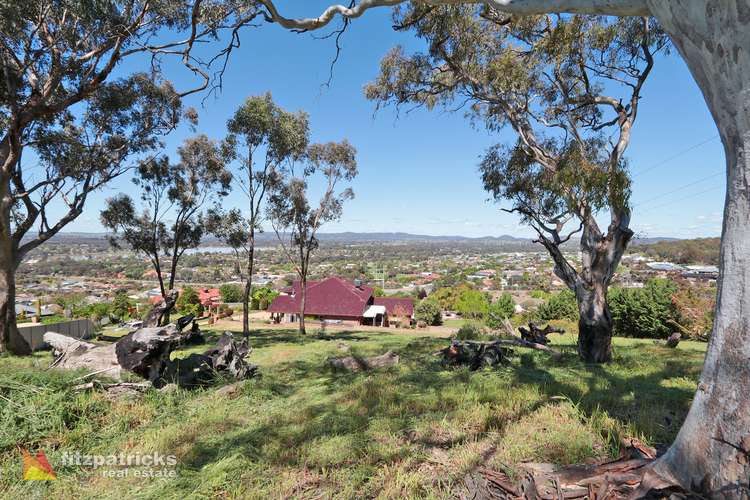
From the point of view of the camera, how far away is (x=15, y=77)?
31.7 ft

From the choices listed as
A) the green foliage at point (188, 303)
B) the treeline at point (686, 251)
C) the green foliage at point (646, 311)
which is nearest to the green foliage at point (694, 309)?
the green foliage at point (646, 311)

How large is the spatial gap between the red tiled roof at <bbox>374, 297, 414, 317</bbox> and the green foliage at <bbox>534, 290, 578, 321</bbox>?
1220cm

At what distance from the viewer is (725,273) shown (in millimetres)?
2203

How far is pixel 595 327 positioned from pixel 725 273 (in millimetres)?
6560

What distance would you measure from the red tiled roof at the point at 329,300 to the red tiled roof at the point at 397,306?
2371 millimetres

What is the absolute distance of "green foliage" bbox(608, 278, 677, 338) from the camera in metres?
23.8

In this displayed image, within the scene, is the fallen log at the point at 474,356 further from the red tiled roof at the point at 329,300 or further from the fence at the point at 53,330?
the red tiled roof at the point at 329,300

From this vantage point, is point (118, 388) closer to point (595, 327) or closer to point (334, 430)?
point (334, 430)

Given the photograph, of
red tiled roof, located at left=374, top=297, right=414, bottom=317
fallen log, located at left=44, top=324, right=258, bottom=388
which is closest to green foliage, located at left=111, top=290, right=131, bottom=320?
red tiled roof, located at left=374, top=297, right=414, bottom=317

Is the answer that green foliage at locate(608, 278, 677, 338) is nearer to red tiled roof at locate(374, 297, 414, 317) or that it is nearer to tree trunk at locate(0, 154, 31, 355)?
red tiled roof at locate(374, 297, 414, 317)

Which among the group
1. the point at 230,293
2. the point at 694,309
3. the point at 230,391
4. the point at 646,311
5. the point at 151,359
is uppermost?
the point at 151,359

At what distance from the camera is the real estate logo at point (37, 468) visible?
2.91m

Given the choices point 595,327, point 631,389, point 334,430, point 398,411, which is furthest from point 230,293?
point 631,389

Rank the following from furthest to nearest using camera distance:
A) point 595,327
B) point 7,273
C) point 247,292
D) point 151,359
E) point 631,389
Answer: point 247,292
point 7,273
point 595,327
point 151,359
point 631,389
